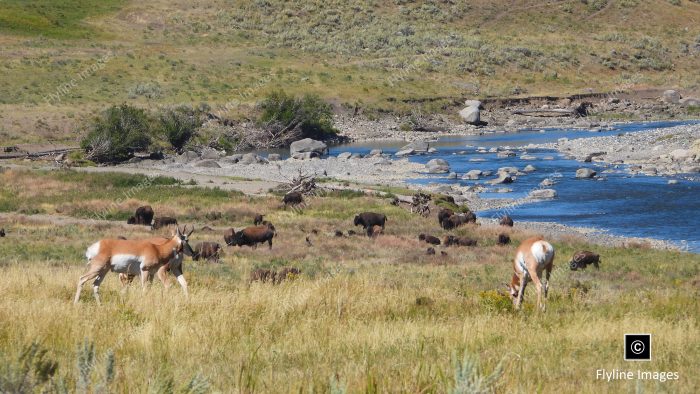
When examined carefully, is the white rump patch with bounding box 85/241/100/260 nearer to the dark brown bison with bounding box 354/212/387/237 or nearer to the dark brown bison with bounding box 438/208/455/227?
the dark brown bison with bounding box 354/212/387/237

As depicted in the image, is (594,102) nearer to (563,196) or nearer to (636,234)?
(563,196)

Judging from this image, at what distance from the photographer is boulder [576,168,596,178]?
4800 cm

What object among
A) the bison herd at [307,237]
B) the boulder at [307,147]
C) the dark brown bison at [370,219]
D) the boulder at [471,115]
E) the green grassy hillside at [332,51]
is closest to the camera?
the bison herd at [307,237]

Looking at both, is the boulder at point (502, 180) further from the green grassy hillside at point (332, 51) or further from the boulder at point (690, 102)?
the boulder at point (690, 102)

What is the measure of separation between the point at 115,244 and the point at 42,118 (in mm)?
60891

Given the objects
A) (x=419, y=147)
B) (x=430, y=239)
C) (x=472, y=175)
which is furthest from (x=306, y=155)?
(x=430, y=239)

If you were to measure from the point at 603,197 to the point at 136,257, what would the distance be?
1300 inches

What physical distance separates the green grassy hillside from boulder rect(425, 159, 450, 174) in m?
29.7

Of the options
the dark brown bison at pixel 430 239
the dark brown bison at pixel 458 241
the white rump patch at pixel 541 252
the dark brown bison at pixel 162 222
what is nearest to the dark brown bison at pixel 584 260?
the dark brown bison at pixel 458 241

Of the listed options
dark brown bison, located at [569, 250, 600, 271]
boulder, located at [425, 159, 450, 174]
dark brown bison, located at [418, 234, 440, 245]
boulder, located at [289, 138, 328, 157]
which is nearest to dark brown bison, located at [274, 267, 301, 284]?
dark brown bison, located at [569, 250, 600, 271]

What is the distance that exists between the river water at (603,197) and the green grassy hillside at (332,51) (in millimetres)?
31870

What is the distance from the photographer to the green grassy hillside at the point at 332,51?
8462 cm

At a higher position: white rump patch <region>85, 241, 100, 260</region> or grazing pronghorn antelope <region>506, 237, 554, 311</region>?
white rump patch <region>85, 241, 100, 260</region>

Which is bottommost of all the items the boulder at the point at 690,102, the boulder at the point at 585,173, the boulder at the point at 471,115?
the boulder at the point at 585,173
